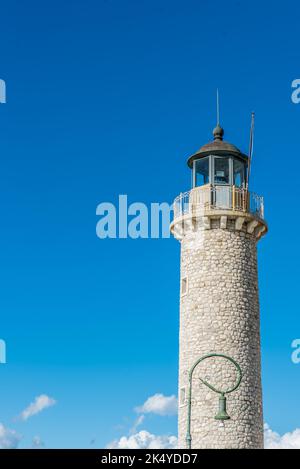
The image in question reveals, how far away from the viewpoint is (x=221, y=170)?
28969 mm

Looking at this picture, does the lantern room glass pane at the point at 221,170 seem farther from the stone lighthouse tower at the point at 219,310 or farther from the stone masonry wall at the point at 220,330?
the stone masonry wall at the point at 220,330

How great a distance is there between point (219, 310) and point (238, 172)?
546 centimetres

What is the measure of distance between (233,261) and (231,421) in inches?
199

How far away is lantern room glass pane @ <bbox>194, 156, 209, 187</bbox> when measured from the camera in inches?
1143

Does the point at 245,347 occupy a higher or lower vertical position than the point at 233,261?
lower

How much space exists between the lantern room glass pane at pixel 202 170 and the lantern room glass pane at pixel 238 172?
0.97m

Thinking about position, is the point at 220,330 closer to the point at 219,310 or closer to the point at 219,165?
the point at 219,310

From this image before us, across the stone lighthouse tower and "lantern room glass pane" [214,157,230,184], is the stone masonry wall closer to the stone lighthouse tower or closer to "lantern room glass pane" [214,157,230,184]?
the stone lighthouse tower

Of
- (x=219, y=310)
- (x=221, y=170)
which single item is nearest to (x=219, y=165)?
(x=221, y=170)

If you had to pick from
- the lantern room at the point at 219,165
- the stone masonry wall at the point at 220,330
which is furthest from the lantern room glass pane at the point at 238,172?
the stone masonry wall at the point at 220,330

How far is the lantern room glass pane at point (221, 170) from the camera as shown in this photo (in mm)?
28797
